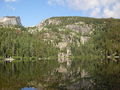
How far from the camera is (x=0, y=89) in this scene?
33656mm

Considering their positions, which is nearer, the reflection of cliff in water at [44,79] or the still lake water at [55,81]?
the still lake water at [55,81]

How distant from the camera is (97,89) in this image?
3397cm

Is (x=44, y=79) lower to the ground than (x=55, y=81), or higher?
lower

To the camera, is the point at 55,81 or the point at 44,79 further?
the point at 44,79

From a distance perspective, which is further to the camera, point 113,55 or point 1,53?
point 113,55

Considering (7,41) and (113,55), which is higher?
(7,41)

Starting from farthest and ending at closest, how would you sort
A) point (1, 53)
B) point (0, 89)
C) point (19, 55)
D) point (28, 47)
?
point (28, 47) → point (19, 55) → point (1, 53) → point (0, 89)

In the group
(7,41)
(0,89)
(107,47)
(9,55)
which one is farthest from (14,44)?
(0,89)

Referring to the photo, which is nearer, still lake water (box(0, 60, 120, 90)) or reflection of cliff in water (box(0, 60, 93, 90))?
still lake water (box(0, 60, 120, 90))

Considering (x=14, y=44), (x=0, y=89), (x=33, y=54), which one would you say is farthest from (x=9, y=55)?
(x=0, y=89)

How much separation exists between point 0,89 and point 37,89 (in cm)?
619

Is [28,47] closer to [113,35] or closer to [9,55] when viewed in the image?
[9,55]

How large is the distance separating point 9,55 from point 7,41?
17.6 metres

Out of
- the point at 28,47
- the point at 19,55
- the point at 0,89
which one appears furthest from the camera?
the point at 28,47
